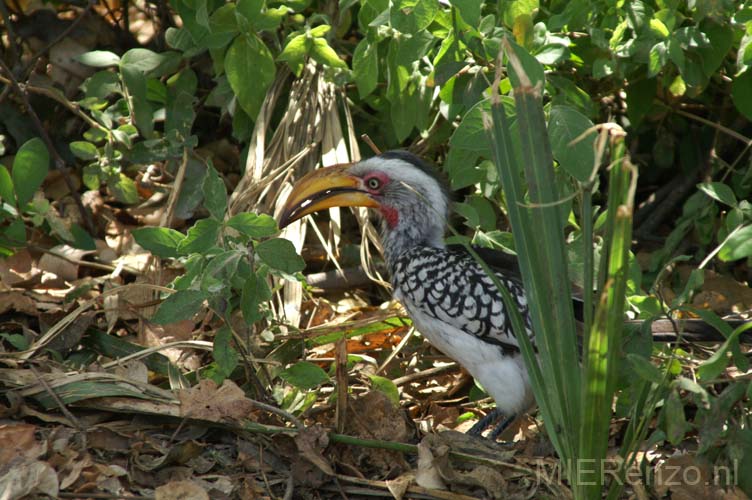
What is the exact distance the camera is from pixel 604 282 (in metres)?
2.22

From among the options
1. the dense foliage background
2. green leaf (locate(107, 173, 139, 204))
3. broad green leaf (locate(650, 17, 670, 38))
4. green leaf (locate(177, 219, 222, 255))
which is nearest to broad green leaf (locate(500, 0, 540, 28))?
the dense foliage background

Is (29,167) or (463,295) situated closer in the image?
(463,295)

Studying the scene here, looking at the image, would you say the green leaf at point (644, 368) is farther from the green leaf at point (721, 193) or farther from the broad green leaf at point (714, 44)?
the broad green leaf at point (714, 44)

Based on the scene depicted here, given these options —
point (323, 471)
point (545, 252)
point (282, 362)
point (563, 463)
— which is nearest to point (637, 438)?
point (563, 463)

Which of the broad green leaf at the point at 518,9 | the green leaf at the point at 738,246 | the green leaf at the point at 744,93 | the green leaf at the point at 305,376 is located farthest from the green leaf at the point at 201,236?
the green leaf at the point at 744,93

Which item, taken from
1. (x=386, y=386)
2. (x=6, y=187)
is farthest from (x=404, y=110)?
(x=6, y=187)

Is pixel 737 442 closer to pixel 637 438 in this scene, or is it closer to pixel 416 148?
pixel 637 438

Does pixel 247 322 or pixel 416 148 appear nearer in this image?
pixel 247 322

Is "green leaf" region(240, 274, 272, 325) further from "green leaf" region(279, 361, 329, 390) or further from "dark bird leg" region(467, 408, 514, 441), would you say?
"dark bird leg" region(467, 408, 514, 441)

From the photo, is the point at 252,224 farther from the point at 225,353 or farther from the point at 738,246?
the point at 738,246

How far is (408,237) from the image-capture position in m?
3.51

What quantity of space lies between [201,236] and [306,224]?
3.91 feet

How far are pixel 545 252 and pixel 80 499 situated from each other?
1367mm

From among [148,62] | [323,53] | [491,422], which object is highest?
[323,53]
